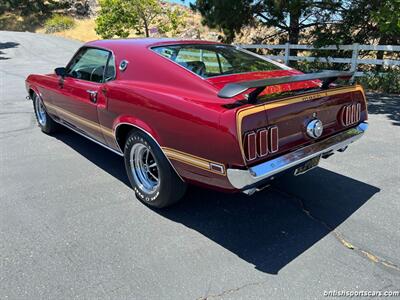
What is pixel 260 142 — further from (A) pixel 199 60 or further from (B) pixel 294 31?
(B) pixel 294 31

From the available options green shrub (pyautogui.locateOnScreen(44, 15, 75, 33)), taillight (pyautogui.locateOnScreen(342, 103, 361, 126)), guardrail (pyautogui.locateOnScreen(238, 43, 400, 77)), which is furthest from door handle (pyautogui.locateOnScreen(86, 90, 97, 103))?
green shrub (pyautogui.locateOnScreen(44, 15, 75, 33))

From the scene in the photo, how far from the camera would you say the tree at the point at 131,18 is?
24.5 meters

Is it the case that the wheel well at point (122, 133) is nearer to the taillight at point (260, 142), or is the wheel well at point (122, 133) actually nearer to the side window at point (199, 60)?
the side window at point (199, 60)

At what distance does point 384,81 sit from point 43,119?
856 centimetres

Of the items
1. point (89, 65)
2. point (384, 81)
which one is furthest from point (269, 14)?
point (89, 65)

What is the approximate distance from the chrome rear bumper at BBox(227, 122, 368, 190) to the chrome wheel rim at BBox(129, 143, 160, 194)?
1.16m

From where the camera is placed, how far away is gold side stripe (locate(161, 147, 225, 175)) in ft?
9.34

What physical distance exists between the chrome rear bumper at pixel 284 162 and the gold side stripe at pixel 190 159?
0.50 feet

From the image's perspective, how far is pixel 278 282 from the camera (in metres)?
2.62

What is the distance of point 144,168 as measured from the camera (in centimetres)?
378

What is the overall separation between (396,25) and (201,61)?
6.37 meters

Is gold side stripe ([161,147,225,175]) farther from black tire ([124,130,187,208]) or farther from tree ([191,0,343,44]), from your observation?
tree ([191,0,343,44])

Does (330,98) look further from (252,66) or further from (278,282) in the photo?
(278,282)

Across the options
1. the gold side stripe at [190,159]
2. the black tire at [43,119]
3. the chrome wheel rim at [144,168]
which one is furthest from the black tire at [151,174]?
the black tire at [43,119]
